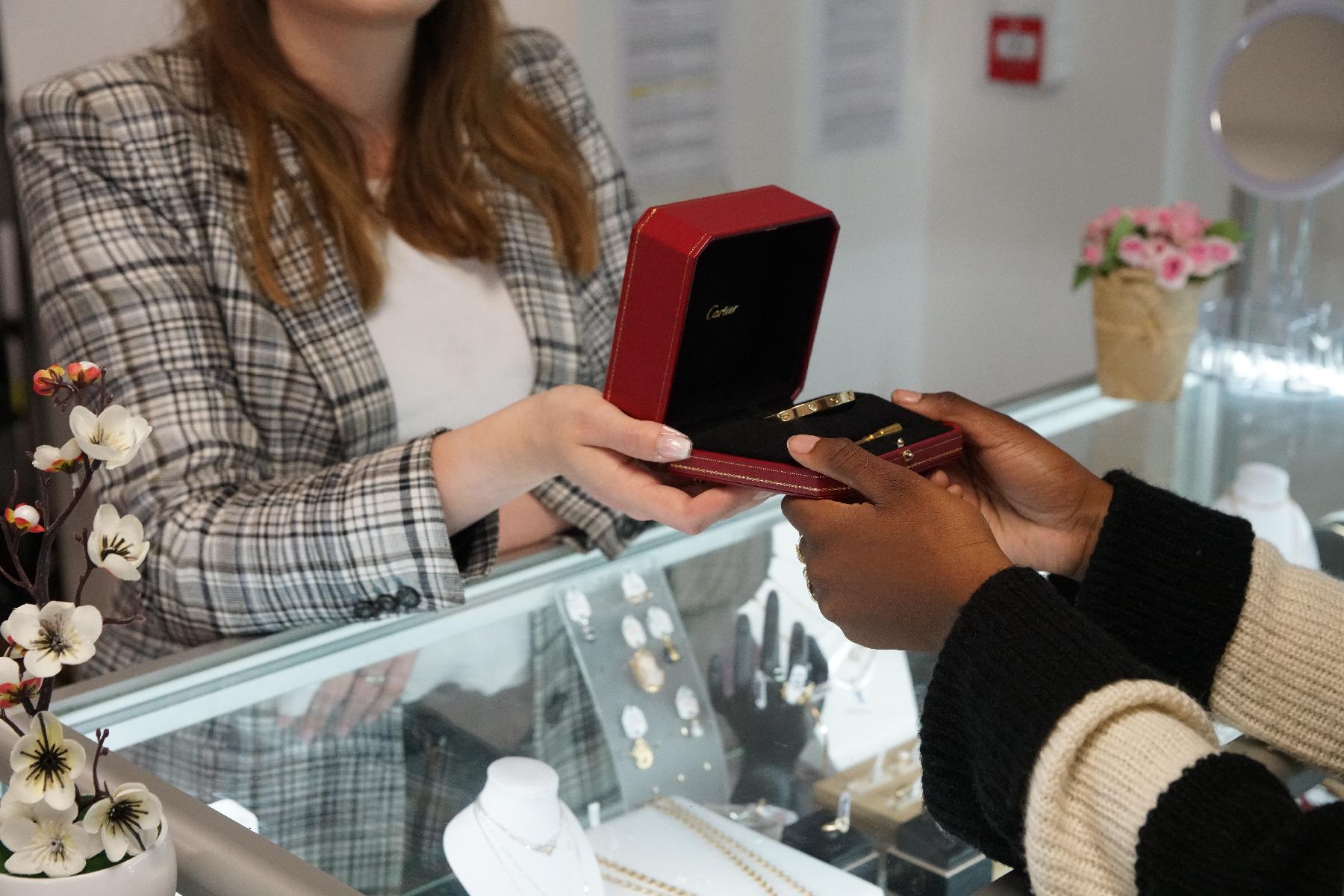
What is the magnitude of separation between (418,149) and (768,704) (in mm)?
739

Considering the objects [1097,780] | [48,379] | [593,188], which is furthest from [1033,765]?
[593,188]

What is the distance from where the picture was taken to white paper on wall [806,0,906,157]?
8.98 feet

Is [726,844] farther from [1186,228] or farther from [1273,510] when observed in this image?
Result: [1186,228]

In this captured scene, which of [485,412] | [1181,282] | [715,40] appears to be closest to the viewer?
[485,412]

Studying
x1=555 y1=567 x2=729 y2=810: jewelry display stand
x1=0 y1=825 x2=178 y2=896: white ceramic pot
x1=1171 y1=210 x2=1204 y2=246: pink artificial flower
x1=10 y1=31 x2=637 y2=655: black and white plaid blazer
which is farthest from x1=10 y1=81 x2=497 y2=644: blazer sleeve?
x1=1171 y1=210 x2=1204 y2=246: pink artificial flower

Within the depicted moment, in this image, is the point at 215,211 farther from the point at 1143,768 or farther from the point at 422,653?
the point at 1143,768

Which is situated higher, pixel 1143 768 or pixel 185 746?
pixel 1143 768

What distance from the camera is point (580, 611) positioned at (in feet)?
3.65

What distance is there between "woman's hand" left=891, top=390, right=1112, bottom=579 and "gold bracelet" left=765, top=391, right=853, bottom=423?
53 mm

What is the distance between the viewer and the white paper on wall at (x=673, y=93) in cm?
238

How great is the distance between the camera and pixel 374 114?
4.77 ft

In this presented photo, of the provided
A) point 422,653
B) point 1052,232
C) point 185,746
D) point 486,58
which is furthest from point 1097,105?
point 185,746

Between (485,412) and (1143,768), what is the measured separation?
922 millimetres

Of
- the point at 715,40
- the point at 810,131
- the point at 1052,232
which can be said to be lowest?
the point at 1052,232
